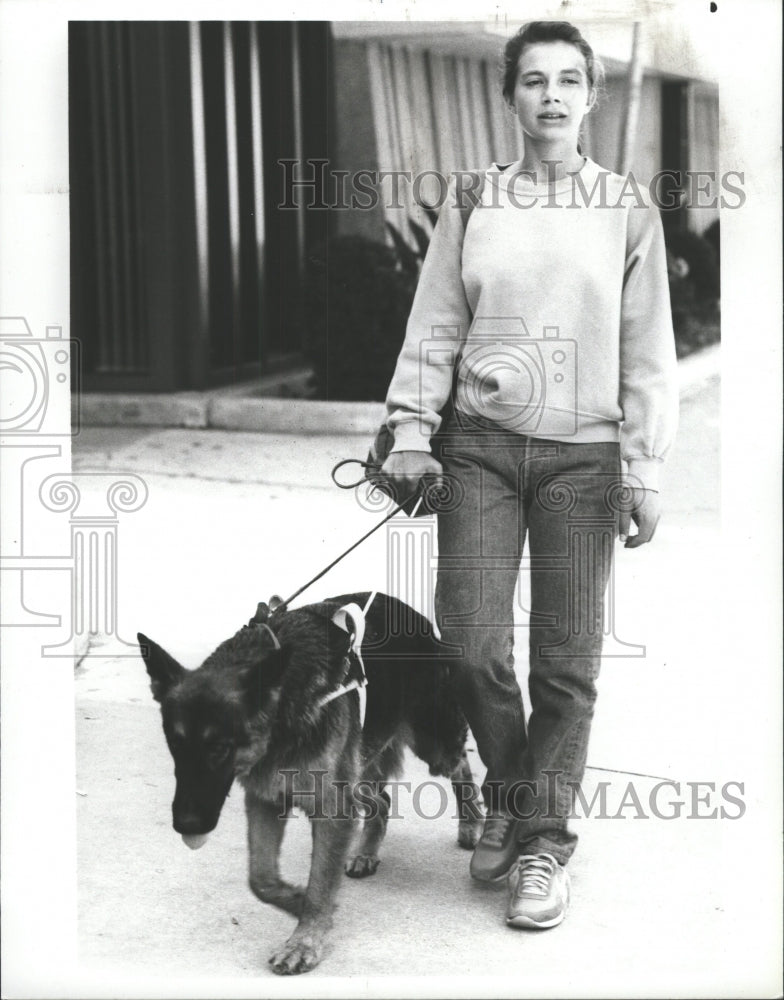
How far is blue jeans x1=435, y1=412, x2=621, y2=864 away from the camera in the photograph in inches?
131

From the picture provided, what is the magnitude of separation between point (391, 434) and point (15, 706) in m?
1.19

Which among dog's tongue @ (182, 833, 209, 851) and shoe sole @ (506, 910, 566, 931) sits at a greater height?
dog's tongue @ (182, 833, 209, 851)

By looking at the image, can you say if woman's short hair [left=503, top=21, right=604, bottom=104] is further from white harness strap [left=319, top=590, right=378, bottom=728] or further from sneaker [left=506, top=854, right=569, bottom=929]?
sneaker [left=506, top=854, right=569, bottom=929]

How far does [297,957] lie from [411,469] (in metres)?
1.24

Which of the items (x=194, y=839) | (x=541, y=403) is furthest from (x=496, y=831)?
(x=541, y=403)

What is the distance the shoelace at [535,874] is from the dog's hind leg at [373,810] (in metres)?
0.41

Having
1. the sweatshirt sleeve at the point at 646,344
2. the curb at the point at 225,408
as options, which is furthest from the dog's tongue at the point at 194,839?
the curb at the point at 225,408

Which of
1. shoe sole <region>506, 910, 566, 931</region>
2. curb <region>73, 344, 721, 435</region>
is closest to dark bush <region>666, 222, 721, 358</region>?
curb <region>73, 344, 721, 435</region>

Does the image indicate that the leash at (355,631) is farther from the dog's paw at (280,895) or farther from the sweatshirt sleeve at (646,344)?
the sweatshirt sleeve at (646,344)

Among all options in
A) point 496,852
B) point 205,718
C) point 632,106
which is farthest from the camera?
point 632,106

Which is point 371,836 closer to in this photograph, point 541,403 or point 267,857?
point 267,857

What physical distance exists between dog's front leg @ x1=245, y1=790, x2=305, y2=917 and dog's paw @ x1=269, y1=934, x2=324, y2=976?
9cm

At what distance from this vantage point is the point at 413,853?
3.64 meters

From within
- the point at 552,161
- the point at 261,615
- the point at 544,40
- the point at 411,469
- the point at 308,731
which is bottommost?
the point at 308,731
